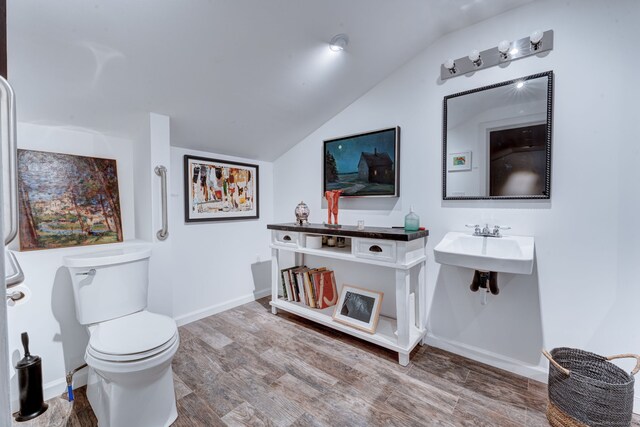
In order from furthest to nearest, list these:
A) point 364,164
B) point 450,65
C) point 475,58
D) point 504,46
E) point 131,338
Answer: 1. point 364,164
2. point 450,65
3. point 475,58
4. point 504,46
5. point 131,338

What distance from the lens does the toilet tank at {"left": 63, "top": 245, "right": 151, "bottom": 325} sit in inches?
62.3

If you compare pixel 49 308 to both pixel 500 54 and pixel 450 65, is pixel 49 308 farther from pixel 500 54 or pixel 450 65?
pixel 500 54

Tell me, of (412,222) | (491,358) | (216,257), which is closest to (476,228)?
(412,222)

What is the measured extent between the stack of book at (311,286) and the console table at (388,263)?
8 centimetres

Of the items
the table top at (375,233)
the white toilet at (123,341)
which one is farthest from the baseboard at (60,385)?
the table top at (375,233)

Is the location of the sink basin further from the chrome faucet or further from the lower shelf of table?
the lower shelf of table

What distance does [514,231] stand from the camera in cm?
182

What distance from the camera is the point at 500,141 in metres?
1.85

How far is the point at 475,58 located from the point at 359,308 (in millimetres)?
1989

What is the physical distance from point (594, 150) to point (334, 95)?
5.73 feet

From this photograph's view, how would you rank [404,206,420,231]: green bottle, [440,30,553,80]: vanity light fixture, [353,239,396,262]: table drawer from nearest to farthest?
1. [440,30,553,80]: vanity light fixture
2. [353,239,396,262]: table drawer
3. [404,206,420,231]: green bottle

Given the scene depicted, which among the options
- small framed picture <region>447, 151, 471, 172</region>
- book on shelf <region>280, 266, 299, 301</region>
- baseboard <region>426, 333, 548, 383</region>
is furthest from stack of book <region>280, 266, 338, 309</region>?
small framed picture <region>447, 151, 471, 172</region>

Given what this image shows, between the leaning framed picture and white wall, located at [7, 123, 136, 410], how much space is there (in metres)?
0.77

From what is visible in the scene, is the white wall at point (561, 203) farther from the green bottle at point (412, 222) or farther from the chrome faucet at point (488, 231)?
the green bottle at point (412, 222)
